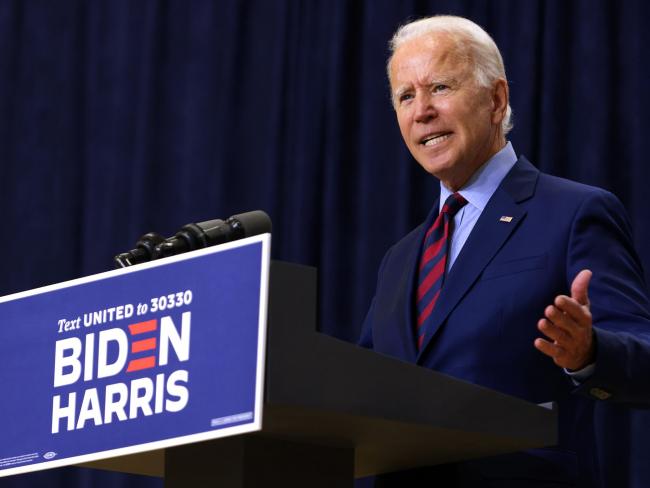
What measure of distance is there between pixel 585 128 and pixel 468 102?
1168 millimetres

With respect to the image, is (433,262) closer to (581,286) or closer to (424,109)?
(424,109)

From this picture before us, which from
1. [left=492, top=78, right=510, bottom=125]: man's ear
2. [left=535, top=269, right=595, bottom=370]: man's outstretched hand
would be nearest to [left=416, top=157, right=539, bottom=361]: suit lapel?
[left=492, top=78, right=510, bottom=125]: man's ear

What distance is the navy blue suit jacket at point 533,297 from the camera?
1.75 meters

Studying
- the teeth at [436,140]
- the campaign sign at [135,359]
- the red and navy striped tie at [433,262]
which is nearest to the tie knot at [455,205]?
the red and navy striped tie at [433,262]

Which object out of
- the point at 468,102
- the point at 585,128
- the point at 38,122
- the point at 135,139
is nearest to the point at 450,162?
the point at 468,102

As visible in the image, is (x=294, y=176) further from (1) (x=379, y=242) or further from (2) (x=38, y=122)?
(2) (x=38, y=122)

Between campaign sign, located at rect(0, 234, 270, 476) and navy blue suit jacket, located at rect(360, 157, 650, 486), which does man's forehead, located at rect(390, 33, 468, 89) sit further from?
campaign sign, located at rect(0, 234, 270, 476)

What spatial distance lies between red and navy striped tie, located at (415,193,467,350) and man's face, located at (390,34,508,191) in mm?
86

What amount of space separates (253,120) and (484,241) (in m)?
2.12

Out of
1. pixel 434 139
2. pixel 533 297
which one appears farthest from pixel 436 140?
pixel 533 297

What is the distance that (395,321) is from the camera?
1.96 m

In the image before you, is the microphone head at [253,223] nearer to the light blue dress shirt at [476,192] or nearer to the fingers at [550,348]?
the fingers at [550,348]

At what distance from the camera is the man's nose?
2152 mm

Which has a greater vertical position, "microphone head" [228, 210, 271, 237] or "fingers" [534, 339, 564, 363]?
"microphone head" [228, 210, 271, 237]
